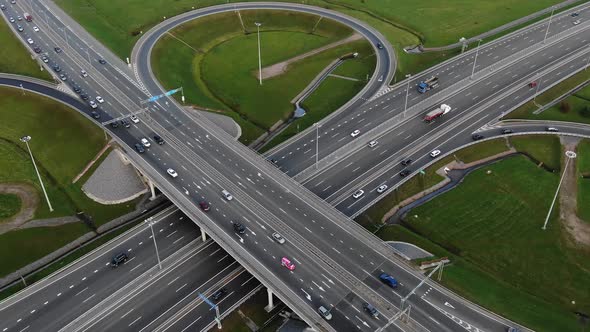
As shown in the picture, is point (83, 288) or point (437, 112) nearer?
point (83, 288)

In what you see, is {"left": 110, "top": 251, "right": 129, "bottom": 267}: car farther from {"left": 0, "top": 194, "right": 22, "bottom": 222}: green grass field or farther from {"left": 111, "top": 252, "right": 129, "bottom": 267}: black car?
{"left": 0, "top": 194, "right": 22, "bottom": 222}: green grass field

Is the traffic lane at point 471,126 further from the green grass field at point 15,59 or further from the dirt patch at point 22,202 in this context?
the green grass field at point 15,59

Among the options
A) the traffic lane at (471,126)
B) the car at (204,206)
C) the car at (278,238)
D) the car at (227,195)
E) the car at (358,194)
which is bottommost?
the traffic lane at (471,126)

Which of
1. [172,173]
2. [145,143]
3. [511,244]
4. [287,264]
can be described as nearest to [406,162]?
[511,244]

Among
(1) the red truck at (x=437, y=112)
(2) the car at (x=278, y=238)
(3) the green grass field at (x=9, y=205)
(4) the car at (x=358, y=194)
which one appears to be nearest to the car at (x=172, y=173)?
(2) the car at (x=278, y=238)

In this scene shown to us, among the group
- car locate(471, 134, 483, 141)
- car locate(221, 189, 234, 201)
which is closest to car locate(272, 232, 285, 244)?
car locate(221, 189, 234, 201)

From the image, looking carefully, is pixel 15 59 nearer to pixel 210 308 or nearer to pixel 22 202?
pixel 22 202
